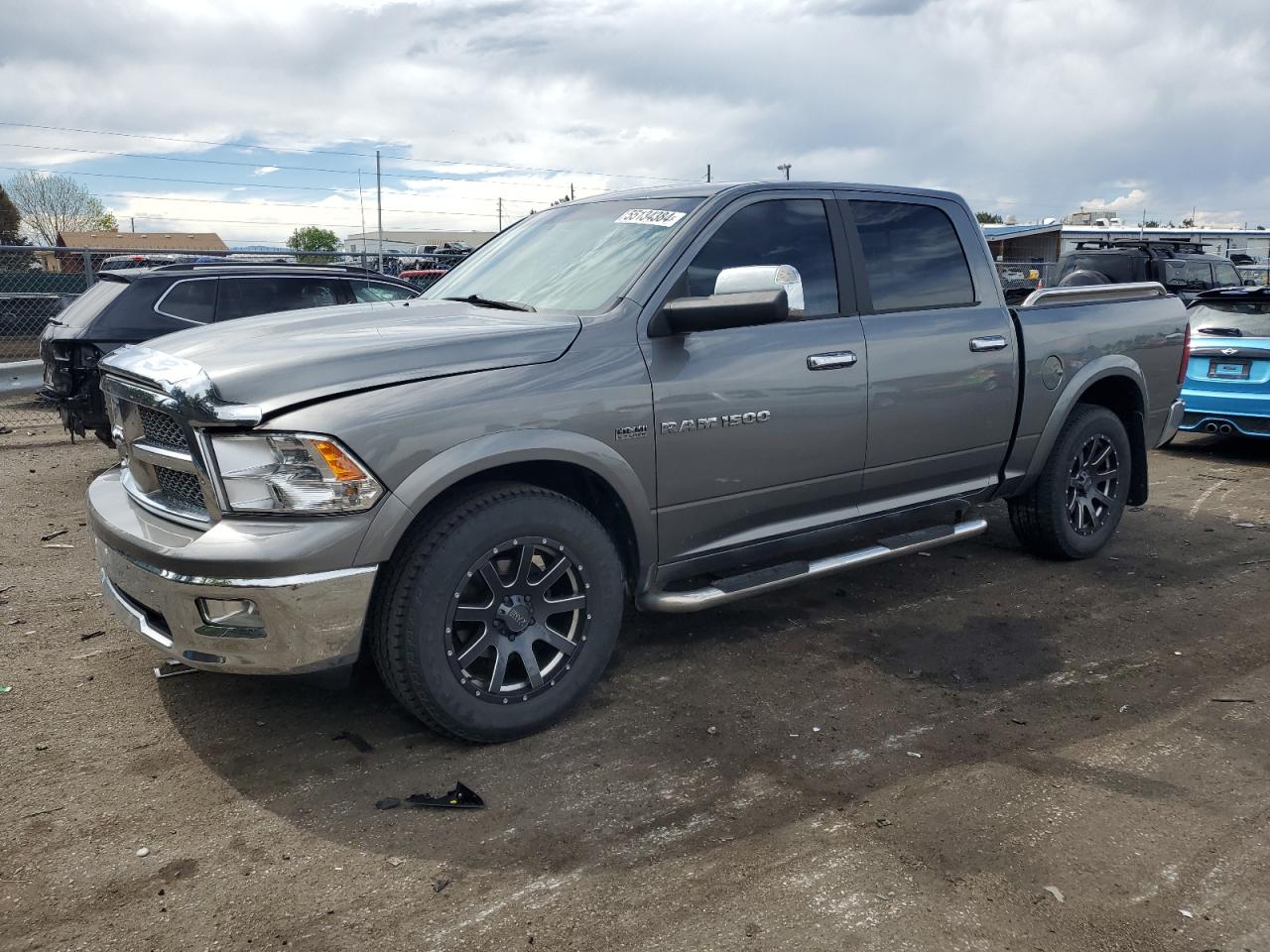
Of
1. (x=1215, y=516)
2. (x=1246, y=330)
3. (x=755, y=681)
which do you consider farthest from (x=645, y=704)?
(x=1246, y=330)

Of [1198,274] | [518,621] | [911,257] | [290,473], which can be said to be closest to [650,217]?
[911,257]

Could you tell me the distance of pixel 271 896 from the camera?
2732 mm

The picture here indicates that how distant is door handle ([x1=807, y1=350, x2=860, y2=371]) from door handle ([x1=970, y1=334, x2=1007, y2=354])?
839mm

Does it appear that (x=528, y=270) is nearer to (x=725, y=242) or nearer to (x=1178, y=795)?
(x=725, y=242)

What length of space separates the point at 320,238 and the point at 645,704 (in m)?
87.4

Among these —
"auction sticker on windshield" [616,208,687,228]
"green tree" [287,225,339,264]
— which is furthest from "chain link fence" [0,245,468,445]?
"green tree" [287,225,339,264]

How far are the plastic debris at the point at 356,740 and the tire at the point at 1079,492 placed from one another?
12.5ft

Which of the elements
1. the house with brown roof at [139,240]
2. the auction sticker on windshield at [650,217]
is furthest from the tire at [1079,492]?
the house with brown roof at [139,240]

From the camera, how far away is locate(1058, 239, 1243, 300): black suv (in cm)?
1407

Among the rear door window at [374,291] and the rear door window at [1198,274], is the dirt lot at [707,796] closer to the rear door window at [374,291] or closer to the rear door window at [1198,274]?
the rear door window at [374,291]

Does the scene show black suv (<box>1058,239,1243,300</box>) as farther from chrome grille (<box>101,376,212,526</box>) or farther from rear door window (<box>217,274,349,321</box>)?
chrome grille (<box>101,376,212,526</box>)

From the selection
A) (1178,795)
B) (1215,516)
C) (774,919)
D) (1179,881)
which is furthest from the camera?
(1215,516)

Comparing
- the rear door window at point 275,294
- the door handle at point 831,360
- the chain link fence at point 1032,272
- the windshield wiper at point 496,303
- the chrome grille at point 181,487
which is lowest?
the chrome grille at point 181,487

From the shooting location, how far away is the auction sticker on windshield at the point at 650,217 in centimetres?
412
